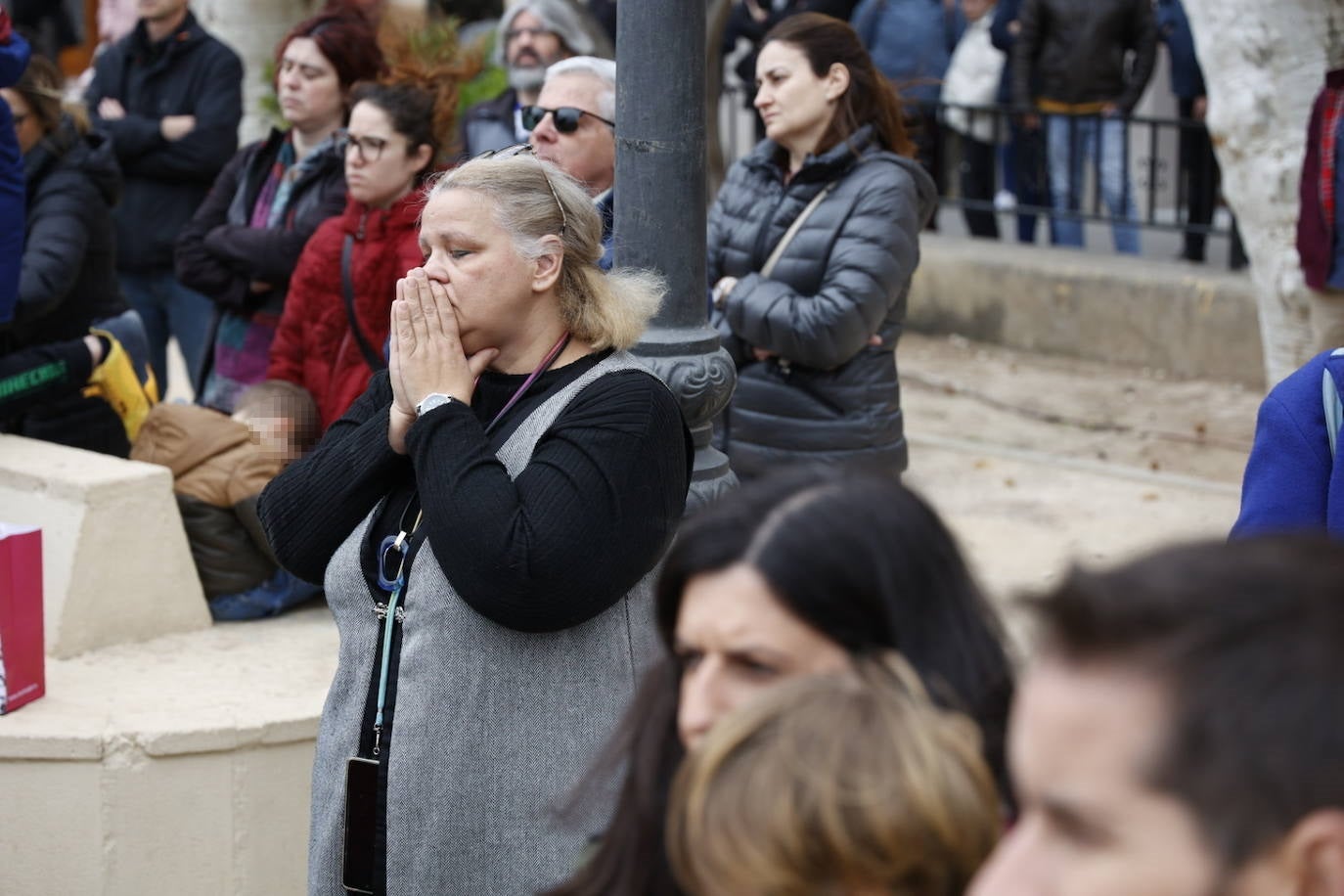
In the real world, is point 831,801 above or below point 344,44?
below

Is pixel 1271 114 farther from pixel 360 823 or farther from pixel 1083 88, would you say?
pixel 360 823

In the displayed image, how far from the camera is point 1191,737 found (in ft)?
3.69

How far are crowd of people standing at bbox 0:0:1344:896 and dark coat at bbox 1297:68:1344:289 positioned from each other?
1778 mm


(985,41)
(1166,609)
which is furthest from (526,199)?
(985,41)

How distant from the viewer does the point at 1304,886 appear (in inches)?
44.9

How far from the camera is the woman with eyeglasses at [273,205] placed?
17.2 feet

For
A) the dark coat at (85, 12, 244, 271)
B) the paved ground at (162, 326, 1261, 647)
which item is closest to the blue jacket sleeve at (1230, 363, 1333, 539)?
the paved ground at (162, 326, 1261, 647)

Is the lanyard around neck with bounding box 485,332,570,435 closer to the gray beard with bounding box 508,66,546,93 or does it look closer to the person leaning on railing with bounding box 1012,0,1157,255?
the gray beard with bounding box 508,66,546,93

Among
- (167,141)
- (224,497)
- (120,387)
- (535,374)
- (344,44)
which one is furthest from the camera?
(167,141)

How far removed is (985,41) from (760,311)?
7.19 m

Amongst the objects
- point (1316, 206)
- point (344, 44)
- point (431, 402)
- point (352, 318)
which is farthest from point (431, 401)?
point (1316, 206)

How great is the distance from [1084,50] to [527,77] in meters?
5.11

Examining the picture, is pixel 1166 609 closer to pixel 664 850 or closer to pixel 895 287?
pixel 664 850

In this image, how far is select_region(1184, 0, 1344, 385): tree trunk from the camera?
21.1 ft
